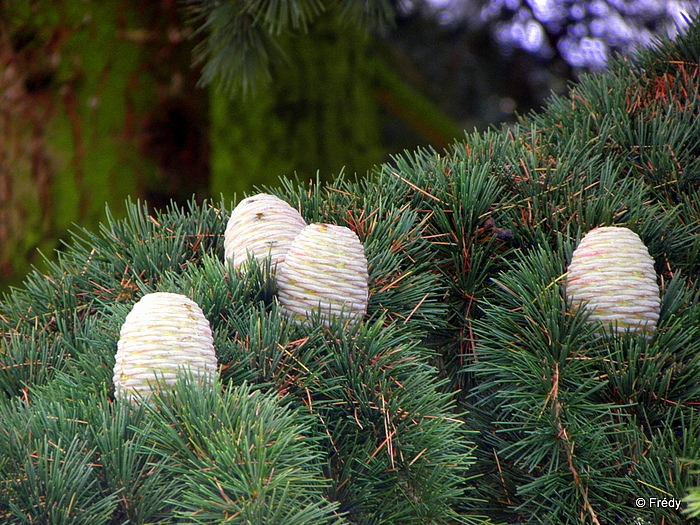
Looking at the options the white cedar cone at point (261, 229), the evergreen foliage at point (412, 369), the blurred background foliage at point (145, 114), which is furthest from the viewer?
the blurred background foliage at point (145, 114)

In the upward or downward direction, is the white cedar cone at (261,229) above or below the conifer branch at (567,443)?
above

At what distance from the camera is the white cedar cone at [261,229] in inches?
20.2

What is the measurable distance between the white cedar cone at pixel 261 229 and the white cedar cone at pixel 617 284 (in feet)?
0.67

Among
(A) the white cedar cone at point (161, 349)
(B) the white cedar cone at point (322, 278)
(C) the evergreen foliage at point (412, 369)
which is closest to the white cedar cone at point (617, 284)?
(C) the evergreen foliage at point (412, 369)

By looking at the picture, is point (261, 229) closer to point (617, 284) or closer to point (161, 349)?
point (161, 349)

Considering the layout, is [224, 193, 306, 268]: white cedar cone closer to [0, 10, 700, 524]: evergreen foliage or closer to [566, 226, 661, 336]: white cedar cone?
[0, 10, 700, 524]: evergreen foliage

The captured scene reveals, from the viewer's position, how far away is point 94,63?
139 centimetres

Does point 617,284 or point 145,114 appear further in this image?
point 145,114

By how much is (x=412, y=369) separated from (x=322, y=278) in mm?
87

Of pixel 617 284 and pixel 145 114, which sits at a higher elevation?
pixel 145 114

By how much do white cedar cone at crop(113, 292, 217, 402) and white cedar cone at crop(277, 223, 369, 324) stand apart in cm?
7

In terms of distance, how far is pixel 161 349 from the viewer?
0.44 metres

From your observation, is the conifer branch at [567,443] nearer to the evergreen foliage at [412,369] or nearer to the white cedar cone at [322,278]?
the evergreen foliage at [412,369]

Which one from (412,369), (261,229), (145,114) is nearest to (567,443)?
(412,369)
